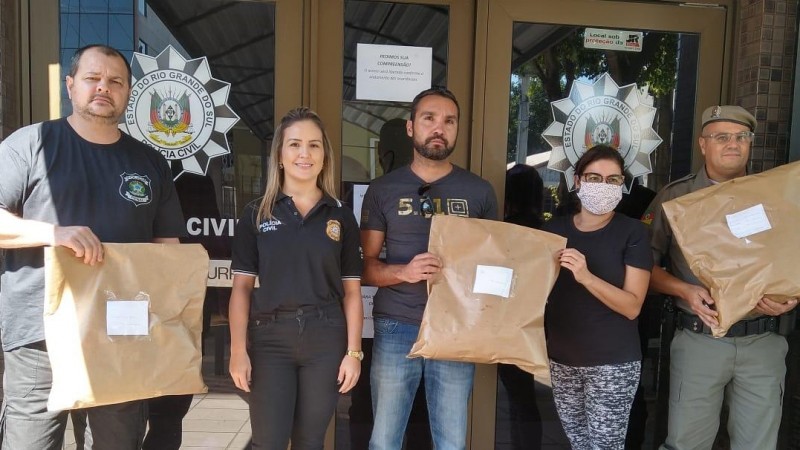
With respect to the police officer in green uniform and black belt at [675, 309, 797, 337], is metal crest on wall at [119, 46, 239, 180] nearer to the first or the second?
the police officer in green uniform

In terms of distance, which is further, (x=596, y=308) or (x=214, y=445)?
(x=214, y=445)

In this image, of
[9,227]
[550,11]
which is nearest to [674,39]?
[550,11]

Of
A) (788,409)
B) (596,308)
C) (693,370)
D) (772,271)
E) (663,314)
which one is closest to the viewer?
(772,271)

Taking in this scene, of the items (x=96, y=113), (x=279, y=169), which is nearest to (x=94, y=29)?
(x=96, y=113)

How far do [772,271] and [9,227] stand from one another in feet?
9.18

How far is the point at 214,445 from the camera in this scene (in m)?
3.15

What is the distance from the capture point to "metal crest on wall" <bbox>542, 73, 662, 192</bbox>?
127 inches

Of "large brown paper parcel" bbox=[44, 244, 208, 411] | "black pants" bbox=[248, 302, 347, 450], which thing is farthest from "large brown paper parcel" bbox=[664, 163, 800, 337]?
"large brown paper parcel" bbox=[44, 244, 208, 411]

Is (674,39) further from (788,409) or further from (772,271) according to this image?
(788,409)

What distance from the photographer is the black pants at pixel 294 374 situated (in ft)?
7.16

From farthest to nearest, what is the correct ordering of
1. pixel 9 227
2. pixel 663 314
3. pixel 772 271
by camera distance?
pixel 663 314 < pixel 772 271 < pixel 9 227

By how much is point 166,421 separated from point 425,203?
6.00 ft

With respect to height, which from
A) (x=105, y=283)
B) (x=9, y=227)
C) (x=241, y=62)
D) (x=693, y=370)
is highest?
(x=241, y=62)

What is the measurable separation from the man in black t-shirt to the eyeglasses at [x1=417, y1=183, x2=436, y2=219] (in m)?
1.11
